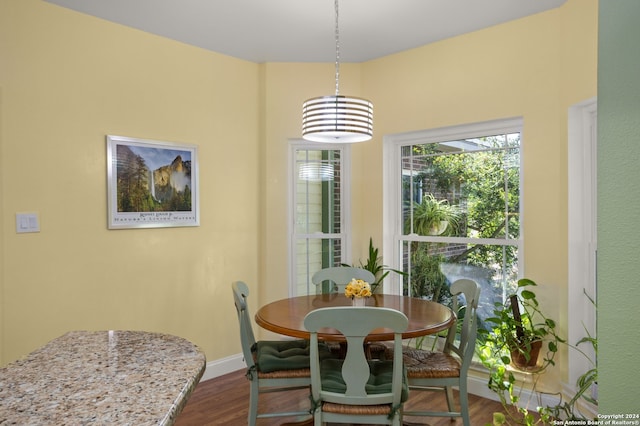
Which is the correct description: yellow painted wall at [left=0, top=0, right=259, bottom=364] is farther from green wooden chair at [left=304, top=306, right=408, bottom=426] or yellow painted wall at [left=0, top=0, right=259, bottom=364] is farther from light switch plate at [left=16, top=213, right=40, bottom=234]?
green wooden chair at [left=304, top=306, right=408, bottom=426]

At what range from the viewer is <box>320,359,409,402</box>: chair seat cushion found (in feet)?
7.18

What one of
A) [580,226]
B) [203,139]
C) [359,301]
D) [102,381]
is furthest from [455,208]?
[102,381]

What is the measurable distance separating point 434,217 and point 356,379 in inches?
76.4

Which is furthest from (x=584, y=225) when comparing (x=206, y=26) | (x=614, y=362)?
(x=206, y=26)

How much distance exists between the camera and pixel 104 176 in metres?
3.07

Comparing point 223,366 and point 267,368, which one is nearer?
point 267,368

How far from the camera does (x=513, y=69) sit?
312cm

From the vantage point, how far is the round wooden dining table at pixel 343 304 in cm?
226

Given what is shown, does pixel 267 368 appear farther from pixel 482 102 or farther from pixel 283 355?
pixel 482 102

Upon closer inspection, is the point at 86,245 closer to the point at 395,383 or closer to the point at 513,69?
the point at 395,383

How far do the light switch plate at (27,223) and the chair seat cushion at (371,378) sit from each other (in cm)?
193

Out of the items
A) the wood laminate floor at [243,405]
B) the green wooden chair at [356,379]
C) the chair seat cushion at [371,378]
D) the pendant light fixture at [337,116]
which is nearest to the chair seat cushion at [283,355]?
the chair seat cushion at [371,378]

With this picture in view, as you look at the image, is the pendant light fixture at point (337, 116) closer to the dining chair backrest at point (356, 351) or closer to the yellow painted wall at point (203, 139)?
the dining chair backrest at point (356, 351)

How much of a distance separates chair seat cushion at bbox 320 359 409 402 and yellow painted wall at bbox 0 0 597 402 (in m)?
1.30
